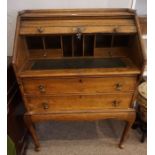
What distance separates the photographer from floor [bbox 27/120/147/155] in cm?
166

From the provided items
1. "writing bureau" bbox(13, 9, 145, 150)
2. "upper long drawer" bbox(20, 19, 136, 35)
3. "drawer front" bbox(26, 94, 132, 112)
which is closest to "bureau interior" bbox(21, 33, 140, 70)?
"writing bureau" bbox(13, 9, 145, 150)

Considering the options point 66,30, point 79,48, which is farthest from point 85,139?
point 66,30

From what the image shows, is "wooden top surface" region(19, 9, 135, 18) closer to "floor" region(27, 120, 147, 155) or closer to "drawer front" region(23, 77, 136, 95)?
"drawer front" region(23, 77, 136, 95)

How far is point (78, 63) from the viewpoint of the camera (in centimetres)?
134

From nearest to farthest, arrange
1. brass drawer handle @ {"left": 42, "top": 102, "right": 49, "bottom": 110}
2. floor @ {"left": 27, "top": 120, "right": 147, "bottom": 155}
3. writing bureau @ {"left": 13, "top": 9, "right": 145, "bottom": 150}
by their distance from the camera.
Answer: writing bureau @ {"left": 13, "top": 9, "right": 145, "bottom": 150} → brass drawer handle @ {"left": 42, "top": 102, "right": 49, "bottom": 110} → floor @ {"left": 27, "top": 120, "right": 147, "bottom": 155}

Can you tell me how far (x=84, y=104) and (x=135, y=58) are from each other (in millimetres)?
564

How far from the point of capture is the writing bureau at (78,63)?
1.22 metres

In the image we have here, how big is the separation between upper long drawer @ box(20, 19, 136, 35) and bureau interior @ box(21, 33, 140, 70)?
0.14m

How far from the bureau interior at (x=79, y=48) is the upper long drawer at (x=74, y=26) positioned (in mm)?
140

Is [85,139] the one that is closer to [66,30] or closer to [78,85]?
[78,85]

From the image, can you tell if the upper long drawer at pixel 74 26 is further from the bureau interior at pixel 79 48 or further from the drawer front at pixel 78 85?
the drawer front at pixel 78 85

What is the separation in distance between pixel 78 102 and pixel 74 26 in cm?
61

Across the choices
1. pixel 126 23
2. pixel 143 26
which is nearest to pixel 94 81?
pixel 126 23
